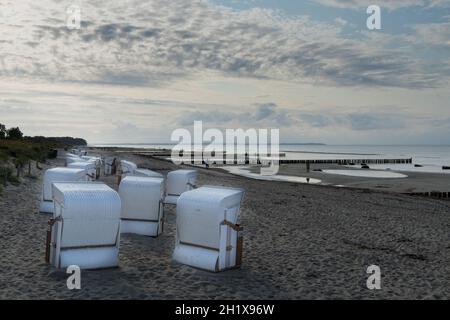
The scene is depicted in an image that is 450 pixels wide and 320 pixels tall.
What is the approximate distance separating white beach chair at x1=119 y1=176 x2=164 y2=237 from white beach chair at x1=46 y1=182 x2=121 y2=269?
3154mm

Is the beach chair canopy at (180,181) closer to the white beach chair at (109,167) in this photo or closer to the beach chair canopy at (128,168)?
the beach chair canopy at (128,168)

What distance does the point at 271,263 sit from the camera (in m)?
10.4

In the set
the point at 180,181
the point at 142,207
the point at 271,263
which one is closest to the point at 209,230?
the point at 271,263

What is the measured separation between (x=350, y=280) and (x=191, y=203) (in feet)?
11.6

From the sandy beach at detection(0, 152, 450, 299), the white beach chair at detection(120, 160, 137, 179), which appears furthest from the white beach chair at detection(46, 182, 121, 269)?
the white beach chair at detection(120, 160, 137, 179)

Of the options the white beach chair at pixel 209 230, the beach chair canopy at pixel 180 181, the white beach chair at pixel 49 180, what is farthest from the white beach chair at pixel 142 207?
the beach chair canopy at pixel 180 181

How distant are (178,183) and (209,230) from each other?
9211 millimetres

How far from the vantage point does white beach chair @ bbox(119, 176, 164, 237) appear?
41.2 feet

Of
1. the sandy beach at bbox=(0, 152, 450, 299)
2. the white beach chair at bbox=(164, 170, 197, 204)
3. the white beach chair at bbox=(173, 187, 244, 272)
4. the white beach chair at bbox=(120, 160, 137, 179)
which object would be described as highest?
the white beach chair at bbox=(120, 160, 137, 179)

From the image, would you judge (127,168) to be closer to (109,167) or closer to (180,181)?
(180,181)

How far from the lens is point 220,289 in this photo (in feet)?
27.3

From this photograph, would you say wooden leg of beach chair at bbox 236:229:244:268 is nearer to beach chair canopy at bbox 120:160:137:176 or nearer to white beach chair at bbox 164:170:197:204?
white beach chair at bbox 164:170:197:204
